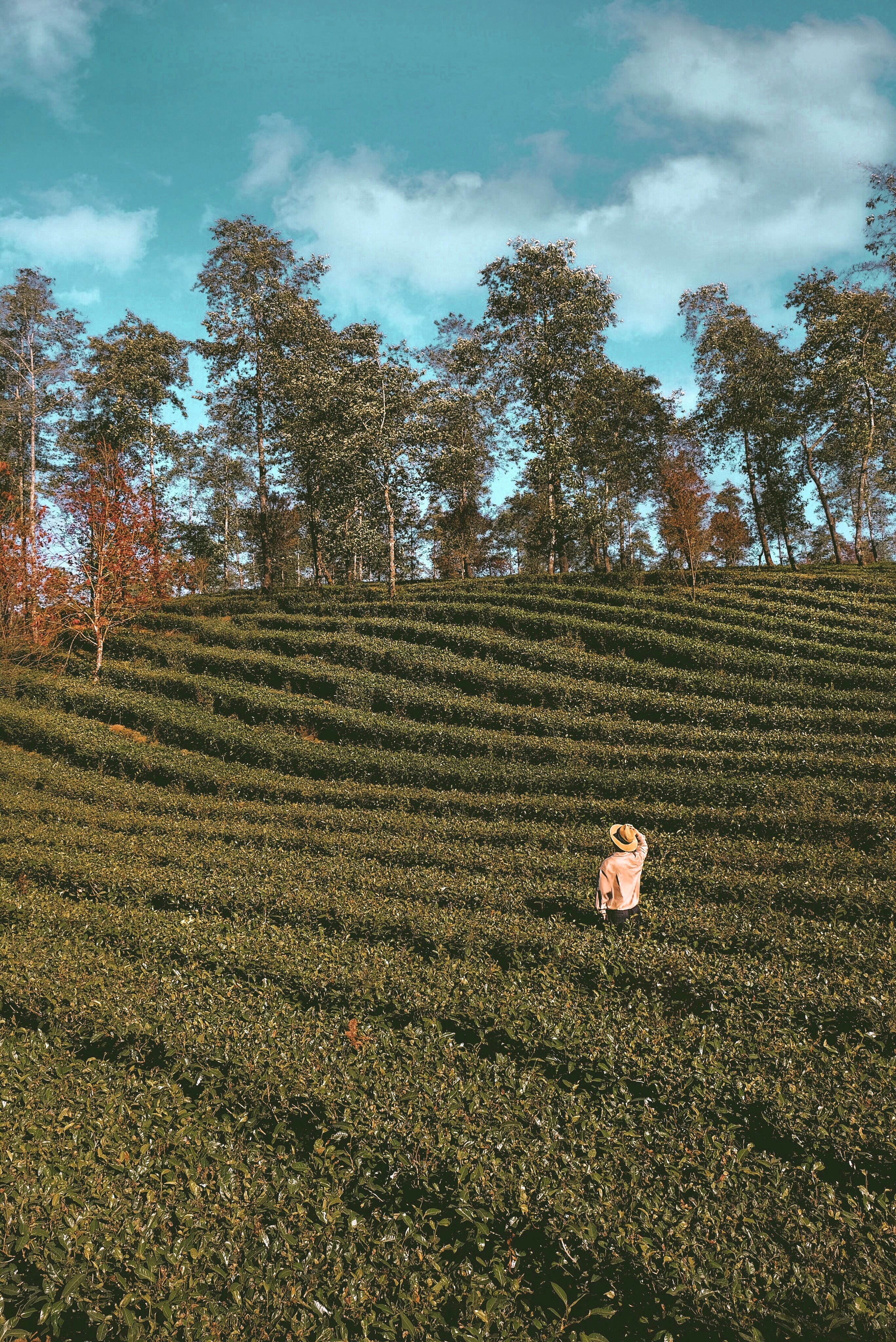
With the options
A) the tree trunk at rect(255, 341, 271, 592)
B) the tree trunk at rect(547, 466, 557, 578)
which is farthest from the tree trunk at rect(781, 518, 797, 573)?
the tree trunk at rect(255, 341, 271, 592)

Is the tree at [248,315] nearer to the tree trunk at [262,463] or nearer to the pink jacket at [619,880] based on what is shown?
the tree trunk at [262,463]

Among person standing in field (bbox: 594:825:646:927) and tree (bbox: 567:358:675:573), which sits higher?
tree (bbox: 567:358:675:573)

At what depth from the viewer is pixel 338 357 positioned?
119 ft

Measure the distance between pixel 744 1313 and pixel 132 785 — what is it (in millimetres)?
15668

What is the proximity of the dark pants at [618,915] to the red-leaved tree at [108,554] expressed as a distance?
2136 centimetres

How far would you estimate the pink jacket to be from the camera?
365 inches

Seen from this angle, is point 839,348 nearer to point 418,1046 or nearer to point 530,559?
point 530,559

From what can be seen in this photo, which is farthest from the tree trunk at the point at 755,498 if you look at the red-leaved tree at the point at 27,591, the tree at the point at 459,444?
the red-leaved tree at the point at 27,591

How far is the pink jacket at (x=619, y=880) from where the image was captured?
927cm

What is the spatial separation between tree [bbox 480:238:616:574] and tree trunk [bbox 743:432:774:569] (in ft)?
34.1

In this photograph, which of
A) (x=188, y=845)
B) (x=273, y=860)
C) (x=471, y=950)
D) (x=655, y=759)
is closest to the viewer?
(x=471, y=950)

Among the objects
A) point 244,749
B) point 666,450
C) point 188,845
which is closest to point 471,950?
point 188,845

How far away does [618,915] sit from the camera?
30.6 ft

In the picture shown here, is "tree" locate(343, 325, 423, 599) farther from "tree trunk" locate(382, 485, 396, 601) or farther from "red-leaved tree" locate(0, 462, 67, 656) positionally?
"red-leaved tree" locate(0, 462, 67, 656)
